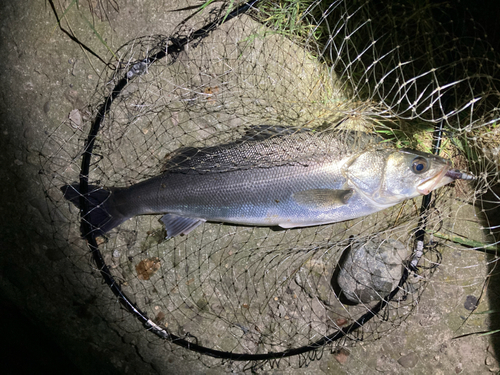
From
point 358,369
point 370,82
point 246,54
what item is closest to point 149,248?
point 246,54

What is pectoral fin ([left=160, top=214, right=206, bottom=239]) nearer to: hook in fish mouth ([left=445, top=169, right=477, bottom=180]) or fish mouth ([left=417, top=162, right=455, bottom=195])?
fish mouth ([left=417, top=162, right=455, bottom=195])

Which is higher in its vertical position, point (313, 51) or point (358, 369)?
point (313, 51)

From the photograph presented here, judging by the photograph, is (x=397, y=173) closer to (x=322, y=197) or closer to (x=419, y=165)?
(x=419, y=165)

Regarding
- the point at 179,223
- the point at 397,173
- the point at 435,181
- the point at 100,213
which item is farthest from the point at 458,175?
the point at 100,213

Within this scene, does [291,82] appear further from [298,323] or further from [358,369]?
[358,369]

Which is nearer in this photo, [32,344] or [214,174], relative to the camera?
[214,174]

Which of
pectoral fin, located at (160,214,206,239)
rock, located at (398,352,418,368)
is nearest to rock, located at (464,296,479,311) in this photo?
rock, located at (398,352,418,368)
